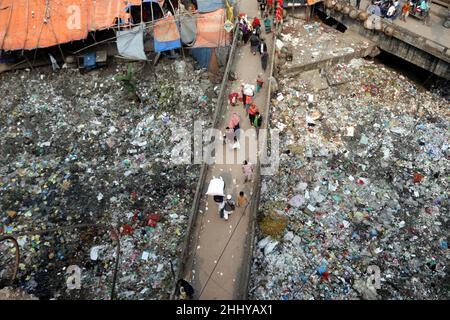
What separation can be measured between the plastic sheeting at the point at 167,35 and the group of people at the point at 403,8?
734cm

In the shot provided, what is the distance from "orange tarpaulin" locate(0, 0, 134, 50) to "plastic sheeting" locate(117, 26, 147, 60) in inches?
26.2

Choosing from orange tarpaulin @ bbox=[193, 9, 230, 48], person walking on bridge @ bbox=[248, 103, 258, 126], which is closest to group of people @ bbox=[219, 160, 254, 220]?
person walking on bridge @ bbox=[248, 103, 258, 126]

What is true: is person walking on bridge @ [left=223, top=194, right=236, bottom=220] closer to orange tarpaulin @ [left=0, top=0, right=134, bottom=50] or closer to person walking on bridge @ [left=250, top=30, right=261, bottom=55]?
person walking on bridge @ [left=250, top=30, right=261, bottom=55]

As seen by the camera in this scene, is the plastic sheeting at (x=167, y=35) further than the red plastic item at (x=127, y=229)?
Yes

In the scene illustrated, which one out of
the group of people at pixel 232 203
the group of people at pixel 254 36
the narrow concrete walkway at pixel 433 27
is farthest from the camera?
the narrow concrete walkway at pixel 433 27

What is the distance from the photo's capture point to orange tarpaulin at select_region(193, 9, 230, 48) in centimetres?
1341

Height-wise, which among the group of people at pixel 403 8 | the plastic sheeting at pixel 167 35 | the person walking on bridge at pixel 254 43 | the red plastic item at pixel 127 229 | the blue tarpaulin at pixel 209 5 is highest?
the group of people at pixel 403 8

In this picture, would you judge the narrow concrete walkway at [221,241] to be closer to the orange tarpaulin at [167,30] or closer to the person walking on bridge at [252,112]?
the person walking on bridge at [252,112]

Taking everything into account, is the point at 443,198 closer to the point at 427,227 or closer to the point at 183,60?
the point at 427,227

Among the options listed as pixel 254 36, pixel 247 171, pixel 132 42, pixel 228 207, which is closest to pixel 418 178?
pixel 247 171

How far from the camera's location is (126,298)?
30.3ft

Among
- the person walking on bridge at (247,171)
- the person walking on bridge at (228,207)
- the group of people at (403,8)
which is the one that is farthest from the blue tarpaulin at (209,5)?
the person walking on bridge at (228,207)

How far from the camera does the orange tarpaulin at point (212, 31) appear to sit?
528 inches

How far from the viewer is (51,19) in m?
14.3
